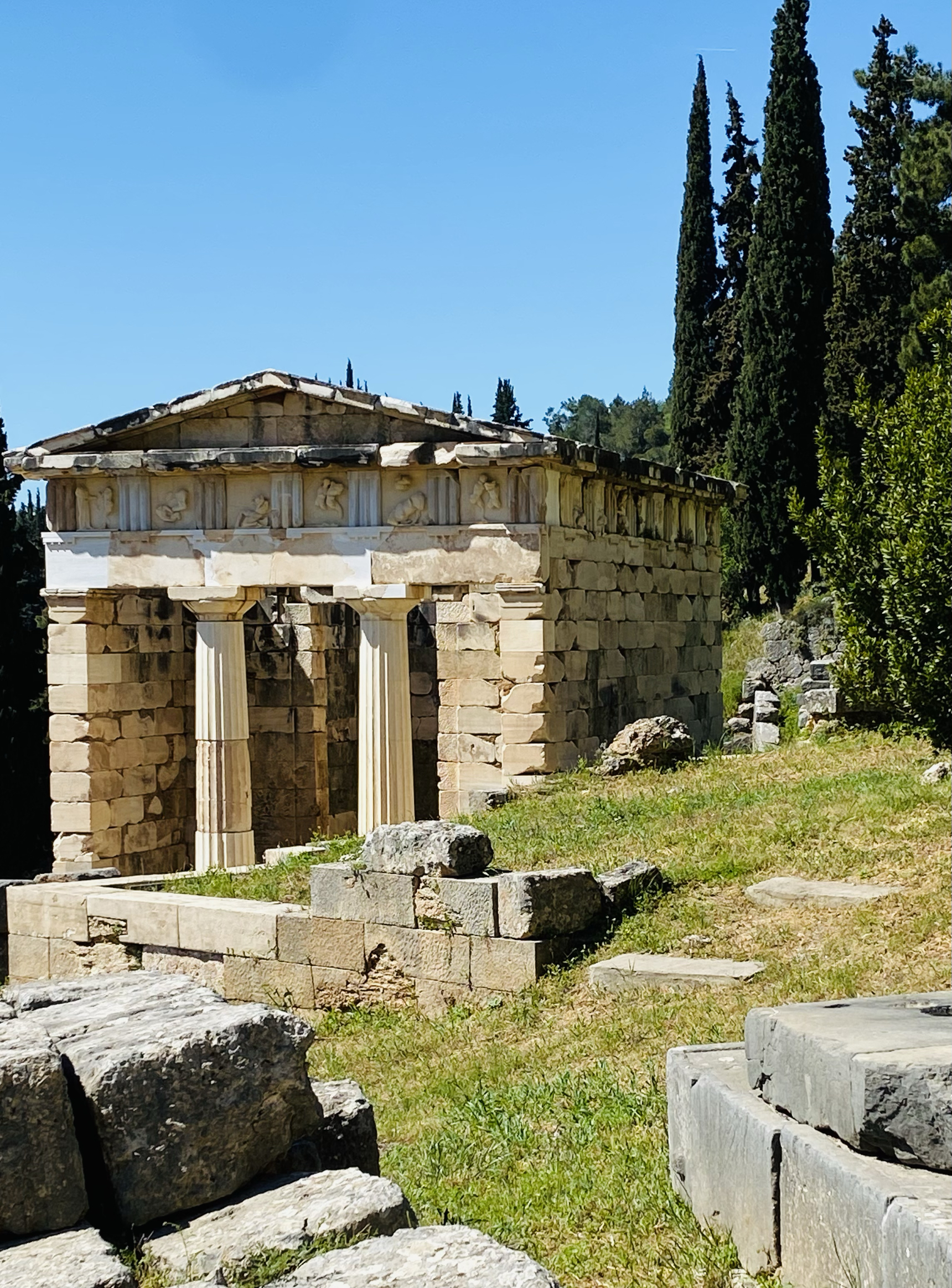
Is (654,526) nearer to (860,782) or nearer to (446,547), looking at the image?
(446,547)

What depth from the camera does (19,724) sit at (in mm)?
26828

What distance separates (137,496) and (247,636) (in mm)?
4177

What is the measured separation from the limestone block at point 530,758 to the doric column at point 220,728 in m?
3.17

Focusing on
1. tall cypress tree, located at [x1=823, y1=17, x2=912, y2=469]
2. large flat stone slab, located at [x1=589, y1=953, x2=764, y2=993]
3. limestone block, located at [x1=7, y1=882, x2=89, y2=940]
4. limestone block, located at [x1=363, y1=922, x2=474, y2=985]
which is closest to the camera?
large flat stone slab, located at [x1=589, y1=953, x2=764, y2=993]

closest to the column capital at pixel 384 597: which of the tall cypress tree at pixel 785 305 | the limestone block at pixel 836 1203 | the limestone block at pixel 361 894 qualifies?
the limestone block at pixel 361 894

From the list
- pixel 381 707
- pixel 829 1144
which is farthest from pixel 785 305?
pixel 829 1144

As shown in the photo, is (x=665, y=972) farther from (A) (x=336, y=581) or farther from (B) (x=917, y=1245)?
(A) (x=336, y=581)

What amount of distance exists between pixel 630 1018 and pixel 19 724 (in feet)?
66.2

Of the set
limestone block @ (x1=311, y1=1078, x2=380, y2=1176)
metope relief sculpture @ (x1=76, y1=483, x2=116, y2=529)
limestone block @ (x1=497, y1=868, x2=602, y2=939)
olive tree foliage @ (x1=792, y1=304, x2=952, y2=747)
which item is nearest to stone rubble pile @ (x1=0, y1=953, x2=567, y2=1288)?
limestone block @ (x1=311, y1=1078, x2=380, y2=1176)

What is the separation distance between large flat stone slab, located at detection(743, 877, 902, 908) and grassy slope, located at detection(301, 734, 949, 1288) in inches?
4.7

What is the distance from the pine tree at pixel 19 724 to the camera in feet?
86.9

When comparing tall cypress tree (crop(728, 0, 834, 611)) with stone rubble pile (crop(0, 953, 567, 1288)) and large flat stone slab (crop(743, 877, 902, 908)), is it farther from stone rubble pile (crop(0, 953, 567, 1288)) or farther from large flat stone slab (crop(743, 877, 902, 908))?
Result: stone rubble pile (crop(0, 953, 567, 1288))

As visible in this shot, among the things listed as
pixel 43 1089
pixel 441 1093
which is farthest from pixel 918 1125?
pixel 441 1093

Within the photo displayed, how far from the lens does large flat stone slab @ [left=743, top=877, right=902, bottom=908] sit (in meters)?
10.1
